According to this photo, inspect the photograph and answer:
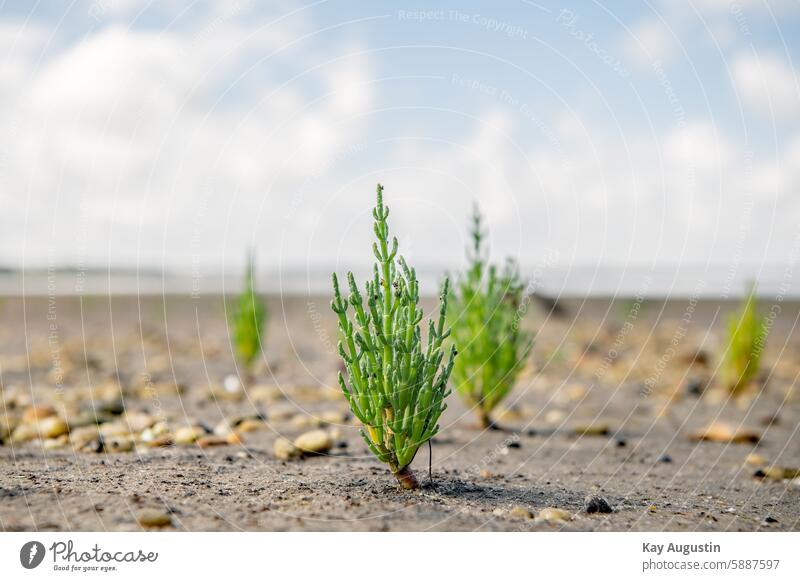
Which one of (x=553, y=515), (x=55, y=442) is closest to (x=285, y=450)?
(x=55, y=442)

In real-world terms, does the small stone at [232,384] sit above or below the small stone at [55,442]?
below

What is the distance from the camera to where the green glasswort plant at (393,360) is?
455cm

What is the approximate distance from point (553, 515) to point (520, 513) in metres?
0.20

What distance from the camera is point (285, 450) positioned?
6.32 m

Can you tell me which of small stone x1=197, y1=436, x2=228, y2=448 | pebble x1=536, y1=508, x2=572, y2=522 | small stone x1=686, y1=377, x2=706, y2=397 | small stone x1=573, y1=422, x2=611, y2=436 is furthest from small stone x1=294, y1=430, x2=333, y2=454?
small stone x1=686, y1=377, x2=706, y2=397

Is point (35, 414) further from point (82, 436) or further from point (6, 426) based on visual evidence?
point (82, 436)

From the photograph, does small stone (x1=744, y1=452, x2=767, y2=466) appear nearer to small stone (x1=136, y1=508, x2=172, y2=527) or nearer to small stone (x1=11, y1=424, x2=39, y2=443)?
small stone (x1=136, y1=508, x2=172, y2=527)

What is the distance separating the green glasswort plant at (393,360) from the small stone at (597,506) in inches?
44.7

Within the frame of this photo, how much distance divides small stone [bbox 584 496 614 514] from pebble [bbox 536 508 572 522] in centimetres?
25

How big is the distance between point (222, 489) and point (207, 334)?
14.3 m

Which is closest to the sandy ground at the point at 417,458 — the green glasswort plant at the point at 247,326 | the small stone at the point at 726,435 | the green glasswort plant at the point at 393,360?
the small stone at the point at 726,435

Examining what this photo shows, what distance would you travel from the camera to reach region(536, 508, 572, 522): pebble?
4363 millimetres

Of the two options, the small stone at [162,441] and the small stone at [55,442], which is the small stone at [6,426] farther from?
the small stone at [162,441]
